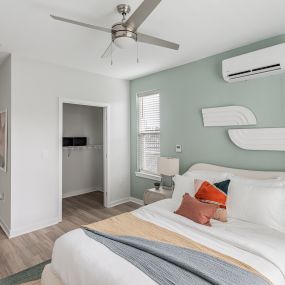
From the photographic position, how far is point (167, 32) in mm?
2469

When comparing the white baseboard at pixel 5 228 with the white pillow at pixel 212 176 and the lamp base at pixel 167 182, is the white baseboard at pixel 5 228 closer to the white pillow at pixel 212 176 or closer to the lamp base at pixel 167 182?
the lamp base at pixel 167 182

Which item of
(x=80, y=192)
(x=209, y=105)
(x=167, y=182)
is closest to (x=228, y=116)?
(x=209, y=105)

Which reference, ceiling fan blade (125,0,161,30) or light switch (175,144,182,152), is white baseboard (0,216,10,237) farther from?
ceiling fan blade (125,0,161,30)

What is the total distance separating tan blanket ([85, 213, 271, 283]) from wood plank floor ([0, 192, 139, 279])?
4.01 ft

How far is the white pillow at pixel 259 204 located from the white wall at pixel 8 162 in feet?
10.1

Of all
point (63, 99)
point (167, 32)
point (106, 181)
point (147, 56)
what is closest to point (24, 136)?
point (63, 99)

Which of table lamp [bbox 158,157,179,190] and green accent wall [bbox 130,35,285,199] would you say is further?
table lamp [bbox 158,157,179,190]

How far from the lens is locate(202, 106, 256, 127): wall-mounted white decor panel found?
2.80 m

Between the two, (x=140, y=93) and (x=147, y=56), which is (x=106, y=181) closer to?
(x=140, y=93)

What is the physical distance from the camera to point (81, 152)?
215 inches

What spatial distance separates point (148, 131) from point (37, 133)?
202 cm

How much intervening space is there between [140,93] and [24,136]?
7.64 feet

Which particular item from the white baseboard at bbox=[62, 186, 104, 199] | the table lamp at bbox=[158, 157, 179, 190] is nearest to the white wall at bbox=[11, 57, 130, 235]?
the white baseboard at bbox=[62, 186, 104, 199]

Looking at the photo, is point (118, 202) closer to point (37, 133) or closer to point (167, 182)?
point (167, 182)
